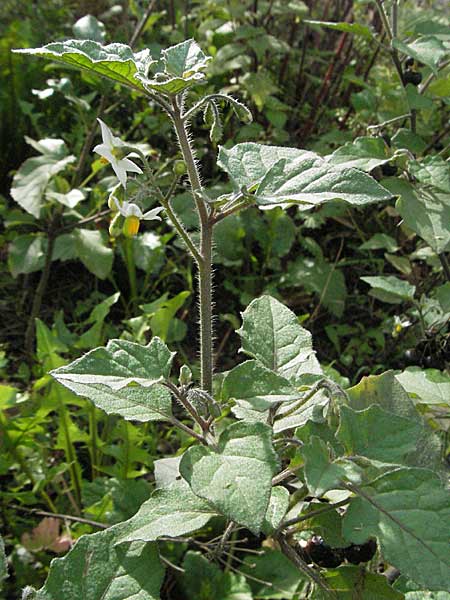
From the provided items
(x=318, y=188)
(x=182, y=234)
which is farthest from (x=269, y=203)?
(x=182, y=234)

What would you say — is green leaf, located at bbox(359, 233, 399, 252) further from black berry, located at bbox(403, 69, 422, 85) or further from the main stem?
the main stem

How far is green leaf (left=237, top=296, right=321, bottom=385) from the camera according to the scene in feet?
3.51

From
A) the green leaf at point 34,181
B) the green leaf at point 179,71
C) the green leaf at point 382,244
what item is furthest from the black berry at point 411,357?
the green leaf at point 34,181

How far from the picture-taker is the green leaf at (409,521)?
0.77 meters

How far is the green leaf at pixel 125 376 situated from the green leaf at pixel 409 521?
298 mm

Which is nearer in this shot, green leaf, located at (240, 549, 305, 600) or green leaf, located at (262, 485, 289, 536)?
green leaf, located at (262, 485, 289, 536)

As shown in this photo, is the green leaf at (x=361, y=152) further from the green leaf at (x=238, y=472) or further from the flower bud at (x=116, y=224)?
the green leaf at (x=238, y=472)

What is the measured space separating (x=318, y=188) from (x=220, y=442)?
359 mm

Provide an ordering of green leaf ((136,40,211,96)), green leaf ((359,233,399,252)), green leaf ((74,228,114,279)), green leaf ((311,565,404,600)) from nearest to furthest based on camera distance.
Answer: green leaf ((136,40,211,96)), green leaf ((311,565,404,600)), green leaf ((359,233,399,252)), green leaf ((74,228,114,279))

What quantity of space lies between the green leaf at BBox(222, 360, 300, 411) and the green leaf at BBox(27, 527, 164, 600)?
0.85 feet

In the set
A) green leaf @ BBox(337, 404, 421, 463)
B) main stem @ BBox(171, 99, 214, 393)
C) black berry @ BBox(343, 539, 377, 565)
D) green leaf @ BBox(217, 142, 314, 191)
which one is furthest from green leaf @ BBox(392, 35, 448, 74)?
black berry @ BBox(343, 539, 377, 565)

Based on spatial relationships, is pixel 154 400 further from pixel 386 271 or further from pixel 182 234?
pixel 386 271

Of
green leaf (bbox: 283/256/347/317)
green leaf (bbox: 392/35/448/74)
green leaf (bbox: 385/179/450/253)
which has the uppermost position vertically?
green leaf (bbox: 392/35/448/74)

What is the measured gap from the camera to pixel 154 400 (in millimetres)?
962
